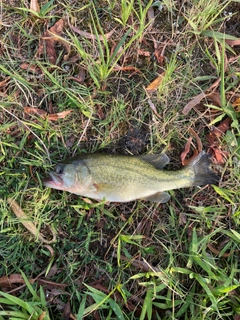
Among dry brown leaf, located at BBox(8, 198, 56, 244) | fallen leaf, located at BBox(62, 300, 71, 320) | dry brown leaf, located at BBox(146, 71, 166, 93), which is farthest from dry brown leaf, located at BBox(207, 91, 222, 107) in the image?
fallen leaf, located at BBox(62, 300, 71, 320)

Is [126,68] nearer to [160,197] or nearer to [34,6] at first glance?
[34,6]

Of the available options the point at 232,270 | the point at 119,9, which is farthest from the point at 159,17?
the point at 232,270

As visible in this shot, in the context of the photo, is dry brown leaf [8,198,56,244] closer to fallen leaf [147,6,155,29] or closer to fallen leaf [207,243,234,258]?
fallen leaf [207,243,234,258]

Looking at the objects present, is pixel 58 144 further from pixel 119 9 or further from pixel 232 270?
pixel 232 270

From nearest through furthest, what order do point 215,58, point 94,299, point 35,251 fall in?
1. point 94,299
2. point 35,251
3. point 215,58

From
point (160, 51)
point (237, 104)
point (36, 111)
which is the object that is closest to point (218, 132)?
point (237, 104)
